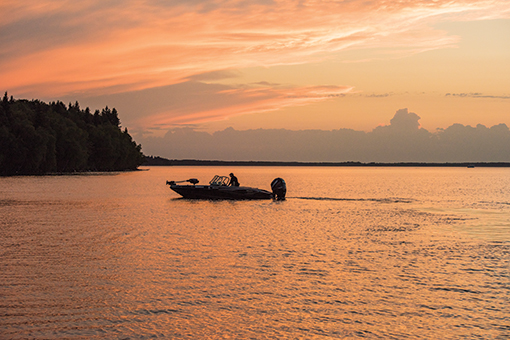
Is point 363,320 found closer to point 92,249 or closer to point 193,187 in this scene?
point 92,249

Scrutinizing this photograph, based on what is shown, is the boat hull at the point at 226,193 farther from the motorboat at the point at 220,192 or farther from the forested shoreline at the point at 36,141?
the forested shoreline at the point at 36,141

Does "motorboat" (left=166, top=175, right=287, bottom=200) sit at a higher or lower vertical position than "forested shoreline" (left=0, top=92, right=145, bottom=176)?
lower

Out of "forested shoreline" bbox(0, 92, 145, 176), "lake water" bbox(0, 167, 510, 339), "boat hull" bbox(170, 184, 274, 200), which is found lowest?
"lake water" bbox(0, 167, 510, 339)

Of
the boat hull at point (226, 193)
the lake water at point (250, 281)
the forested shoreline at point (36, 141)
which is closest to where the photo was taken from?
the lake water at point (250, 281)

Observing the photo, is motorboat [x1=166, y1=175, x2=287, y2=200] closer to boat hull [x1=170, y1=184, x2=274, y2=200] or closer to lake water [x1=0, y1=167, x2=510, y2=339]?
boat hull [x1=170, y1=184, x2=274, y2=200]

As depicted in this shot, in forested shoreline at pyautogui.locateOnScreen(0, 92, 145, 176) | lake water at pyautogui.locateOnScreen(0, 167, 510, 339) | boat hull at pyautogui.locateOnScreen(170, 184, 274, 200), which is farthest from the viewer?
forested shoreline at pyautogui.locateOnScreen(0, 92, 145, 176)

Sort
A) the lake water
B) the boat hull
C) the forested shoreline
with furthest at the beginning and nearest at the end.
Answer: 1. the forested shoreline
2. the boat hull
3. the lake water

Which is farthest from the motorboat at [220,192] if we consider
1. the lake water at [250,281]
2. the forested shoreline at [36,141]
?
the forested shoreline at [36,141]

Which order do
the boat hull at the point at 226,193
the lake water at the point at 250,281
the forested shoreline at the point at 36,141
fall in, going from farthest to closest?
1. the forested shoreline at the point at 36,141
2. the boat hull at the point at 226,193
3. the lake water at the point at 250,281

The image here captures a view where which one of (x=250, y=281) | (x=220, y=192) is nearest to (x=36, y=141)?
(x=220, y=192)

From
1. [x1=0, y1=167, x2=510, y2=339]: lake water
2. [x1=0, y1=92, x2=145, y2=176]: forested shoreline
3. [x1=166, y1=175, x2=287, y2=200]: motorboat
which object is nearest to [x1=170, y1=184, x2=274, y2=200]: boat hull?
[x1=166, y1=175, x2=287, y2=200]: motorboat

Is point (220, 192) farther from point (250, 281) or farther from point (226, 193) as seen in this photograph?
point (250, 281)

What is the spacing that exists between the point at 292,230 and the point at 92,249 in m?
16.7

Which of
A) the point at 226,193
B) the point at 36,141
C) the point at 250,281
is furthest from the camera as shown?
the point at 36,141
